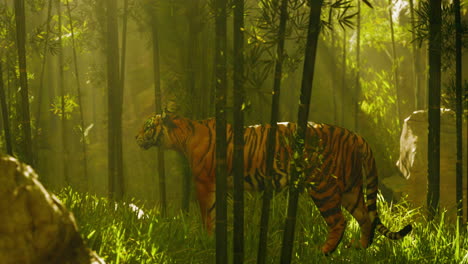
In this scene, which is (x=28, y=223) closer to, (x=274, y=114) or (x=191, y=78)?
(x=274, y=114)

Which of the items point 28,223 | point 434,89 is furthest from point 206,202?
point 434,89

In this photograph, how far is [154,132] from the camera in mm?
3900

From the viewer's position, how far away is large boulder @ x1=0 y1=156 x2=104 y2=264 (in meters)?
1.96

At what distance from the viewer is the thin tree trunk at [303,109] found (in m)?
2.32

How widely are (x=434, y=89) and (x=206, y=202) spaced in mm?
1795

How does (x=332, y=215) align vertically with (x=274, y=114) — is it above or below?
below

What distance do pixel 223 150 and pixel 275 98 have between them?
1.13ft

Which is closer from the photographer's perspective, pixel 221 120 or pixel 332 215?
pixel 221 120

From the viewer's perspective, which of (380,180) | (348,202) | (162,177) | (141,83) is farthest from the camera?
(141,83)

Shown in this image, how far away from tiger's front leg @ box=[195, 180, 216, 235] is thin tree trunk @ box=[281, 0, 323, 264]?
1117mm

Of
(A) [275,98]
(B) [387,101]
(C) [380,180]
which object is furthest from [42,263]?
(B) [387,101]

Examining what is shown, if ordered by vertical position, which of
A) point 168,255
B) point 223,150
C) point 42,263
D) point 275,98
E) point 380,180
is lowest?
point 380,180

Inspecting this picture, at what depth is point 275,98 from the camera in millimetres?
2416

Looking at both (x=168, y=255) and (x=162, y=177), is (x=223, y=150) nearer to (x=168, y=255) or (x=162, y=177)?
(x=168, y=255)
